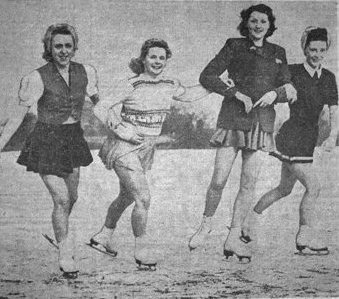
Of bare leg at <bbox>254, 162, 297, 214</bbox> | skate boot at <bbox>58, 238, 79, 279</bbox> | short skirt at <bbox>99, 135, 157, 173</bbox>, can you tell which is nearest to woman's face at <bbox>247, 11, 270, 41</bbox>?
bare leg at <bbox>254, 162, 297, 214</bbox>

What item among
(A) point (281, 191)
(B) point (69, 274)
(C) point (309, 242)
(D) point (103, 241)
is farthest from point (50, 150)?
(C) point (309, 242)

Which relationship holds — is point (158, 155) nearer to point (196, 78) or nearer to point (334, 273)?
point (196, 78)

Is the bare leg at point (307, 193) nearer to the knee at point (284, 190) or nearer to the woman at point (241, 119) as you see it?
the knee at point (284, 190)

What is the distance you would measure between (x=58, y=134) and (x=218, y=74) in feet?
3.80

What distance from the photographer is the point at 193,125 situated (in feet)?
13.9

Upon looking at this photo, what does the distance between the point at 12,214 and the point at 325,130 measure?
7.30 feet

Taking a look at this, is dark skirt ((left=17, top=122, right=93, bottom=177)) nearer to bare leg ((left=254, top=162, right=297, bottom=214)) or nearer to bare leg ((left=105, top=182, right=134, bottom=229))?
bare leg ((left=105, top=182, right=134, bottom=229))

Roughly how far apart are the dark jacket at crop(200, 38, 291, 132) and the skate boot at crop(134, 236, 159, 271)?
94 centimetres

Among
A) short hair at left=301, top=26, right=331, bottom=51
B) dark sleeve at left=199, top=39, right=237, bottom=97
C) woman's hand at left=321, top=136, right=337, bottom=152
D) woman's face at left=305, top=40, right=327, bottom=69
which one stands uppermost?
short hair at left=301, top=26, right=331, bottom=51

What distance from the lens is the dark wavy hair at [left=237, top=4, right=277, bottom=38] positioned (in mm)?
4320

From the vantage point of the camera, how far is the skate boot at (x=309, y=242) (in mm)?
4301

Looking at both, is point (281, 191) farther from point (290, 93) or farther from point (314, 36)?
point (314, 36)

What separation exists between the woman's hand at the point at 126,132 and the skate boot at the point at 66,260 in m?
0.78

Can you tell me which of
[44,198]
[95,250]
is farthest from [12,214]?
[95,250]
